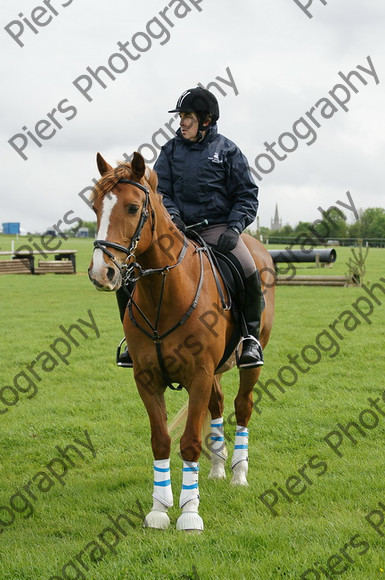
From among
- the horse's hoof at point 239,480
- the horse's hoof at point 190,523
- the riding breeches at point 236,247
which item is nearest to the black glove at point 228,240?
the riding breeches at point 236,247

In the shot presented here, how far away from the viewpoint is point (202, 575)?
3.96m

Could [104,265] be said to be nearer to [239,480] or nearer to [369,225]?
[239,480]

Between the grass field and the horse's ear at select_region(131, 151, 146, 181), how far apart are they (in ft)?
8.72

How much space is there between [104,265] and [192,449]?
1.85 m

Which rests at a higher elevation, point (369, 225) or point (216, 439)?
point (216, 439)

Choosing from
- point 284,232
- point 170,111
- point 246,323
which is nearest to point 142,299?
point 246,323

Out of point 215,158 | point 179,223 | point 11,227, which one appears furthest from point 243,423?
point 11,227

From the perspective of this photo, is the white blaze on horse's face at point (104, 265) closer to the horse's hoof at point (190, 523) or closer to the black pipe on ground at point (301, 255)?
the horse's hoof at point (190, 523)

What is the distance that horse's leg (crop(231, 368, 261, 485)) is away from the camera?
5.89 m

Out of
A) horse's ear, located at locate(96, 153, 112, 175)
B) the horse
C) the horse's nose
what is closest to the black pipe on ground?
the horse

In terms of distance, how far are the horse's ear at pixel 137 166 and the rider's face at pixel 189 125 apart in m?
1.35

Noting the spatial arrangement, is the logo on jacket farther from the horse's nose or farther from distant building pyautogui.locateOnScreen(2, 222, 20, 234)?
distant building pyautogui.locateOnScreen(2, 222, 20, 234)

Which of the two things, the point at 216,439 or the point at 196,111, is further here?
the point at 216,439

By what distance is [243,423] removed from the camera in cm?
622
